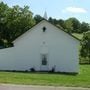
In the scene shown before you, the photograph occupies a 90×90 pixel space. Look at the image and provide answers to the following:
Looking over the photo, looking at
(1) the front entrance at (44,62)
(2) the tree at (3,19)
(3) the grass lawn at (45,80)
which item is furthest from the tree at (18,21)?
(3) the grass lawn at (45,80)

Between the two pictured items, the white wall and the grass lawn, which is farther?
the white wall

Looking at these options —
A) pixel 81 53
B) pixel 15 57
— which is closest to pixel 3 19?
pixel 81 53

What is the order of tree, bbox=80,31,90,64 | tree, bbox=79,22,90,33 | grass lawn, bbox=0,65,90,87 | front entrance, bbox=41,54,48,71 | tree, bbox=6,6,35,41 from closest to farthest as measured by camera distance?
grass lawn, bbox=0,65,90,87 → front entrance, bbox=41,54,48,71 → tree, bbox=6,6,35,41 → tree, bbox=80,31,90,64 → tree, bbox=79,22,90,33

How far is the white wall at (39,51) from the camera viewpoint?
3519cm

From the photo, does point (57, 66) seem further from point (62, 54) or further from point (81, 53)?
point (81, 53)

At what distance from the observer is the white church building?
3522cm

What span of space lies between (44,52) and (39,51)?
56 cm

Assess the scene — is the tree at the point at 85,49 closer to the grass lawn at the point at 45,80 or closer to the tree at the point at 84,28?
the grass lawn at the point at 45,80

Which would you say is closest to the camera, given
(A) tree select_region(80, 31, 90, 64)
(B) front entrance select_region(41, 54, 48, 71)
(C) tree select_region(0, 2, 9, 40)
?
(B) front entrance select_region(41, 54, 48, 71)

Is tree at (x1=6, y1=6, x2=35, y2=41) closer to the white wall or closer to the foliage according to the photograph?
the foliage

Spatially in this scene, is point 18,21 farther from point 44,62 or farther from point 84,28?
point 84,28

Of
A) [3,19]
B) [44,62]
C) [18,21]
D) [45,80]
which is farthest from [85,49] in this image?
[45,80]

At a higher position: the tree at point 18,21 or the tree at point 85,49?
the tree at point 18,21

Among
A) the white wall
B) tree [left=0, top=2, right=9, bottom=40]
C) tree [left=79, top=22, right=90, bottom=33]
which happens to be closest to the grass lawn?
the white wall
